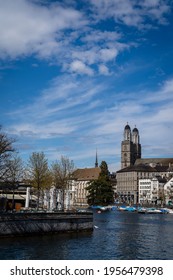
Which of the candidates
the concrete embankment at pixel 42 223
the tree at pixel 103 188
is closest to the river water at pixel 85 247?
the concrete embankment at pixel 42 223

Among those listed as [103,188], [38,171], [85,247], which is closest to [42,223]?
[85,247]

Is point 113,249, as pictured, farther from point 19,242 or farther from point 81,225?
point 81,225

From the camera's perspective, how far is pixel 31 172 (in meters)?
78.3

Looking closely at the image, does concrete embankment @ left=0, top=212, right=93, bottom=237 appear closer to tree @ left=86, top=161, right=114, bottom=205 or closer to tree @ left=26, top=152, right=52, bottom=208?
tree @ left=26, top=152, right=52, bottom=208

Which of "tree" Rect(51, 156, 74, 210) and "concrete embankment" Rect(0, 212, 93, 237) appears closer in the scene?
"concrete embankment" Rect(0, 212, 93, 237)

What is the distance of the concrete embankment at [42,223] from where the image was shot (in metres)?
38.3

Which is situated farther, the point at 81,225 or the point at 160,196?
the point at 160,196

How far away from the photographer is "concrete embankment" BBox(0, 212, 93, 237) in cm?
3828

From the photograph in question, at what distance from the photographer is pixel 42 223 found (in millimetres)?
41719

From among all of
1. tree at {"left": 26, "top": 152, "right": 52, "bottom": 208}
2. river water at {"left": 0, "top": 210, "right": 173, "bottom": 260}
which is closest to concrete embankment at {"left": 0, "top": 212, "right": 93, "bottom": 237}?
river water at {"left": 0, "top": 210, "right": 173, "bottom": 260}

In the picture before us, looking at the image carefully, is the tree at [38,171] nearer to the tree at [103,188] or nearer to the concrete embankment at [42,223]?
the concrete embankment at [42,223]
